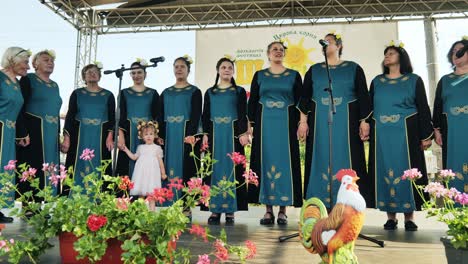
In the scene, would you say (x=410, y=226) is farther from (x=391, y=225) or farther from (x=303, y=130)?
(x=303, y=130)

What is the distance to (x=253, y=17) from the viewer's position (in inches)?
284

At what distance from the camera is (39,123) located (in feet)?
12.7

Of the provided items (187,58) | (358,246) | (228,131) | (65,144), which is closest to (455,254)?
(358,246)

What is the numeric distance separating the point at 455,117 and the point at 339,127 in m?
0.90

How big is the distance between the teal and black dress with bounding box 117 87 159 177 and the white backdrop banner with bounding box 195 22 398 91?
3117mm

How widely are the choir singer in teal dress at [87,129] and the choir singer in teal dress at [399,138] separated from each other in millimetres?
2510

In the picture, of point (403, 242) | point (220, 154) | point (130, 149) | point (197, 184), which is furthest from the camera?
point (130, 149)

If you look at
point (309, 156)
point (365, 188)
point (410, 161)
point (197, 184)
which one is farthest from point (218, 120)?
point (197, 184)

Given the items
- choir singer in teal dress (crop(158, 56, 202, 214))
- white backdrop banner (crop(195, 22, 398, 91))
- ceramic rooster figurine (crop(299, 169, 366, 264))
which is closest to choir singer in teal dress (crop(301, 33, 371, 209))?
choir singer in teal dress (crop(158, 56, 202, 214))

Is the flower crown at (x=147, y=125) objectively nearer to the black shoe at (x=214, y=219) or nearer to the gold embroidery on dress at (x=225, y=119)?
the gold embroidery on dress at (x=225, y=119)

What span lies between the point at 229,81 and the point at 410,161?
170 cm

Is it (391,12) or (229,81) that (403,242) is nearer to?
(229,81)

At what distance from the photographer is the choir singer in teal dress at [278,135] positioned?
352 centimetres

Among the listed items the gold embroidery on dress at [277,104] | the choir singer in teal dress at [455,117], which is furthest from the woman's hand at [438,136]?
the gold embroidery on dress at [277,104]
